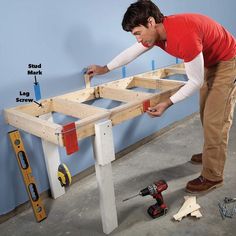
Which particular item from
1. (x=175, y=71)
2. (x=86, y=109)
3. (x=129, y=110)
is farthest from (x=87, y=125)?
(x=175, y=71)

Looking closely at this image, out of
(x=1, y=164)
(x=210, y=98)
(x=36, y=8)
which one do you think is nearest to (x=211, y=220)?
(x=210, y=98)

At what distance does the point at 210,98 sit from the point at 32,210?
141 centimetres

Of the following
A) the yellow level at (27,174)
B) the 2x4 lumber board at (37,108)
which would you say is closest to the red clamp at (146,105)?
the 2x4 lumber board at (37,108)

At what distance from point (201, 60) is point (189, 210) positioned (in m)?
0.92

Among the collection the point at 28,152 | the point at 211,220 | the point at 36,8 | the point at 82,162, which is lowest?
the point at 211,220

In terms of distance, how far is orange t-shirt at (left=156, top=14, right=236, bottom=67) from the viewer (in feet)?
4.60

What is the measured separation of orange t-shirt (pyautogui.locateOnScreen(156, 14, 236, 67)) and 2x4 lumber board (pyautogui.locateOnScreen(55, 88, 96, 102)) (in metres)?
0.63

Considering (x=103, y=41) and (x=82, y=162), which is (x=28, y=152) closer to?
(x=82, y=162)

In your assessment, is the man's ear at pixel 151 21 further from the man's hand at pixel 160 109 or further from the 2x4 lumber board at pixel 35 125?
the 2x4 lumber board at pixel 35 125

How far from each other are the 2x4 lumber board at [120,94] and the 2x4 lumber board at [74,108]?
34cm

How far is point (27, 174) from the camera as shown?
1689 millimetres

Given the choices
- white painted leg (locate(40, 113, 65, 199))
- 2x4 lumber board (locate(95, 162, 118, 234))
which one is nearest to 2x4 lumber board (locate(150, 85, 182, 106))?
2x4 lumber board (locate(95, 162, 118, 234))

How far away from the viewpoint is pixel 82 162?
2.17 metres

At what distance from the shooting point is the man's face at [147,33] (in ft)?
4.71
